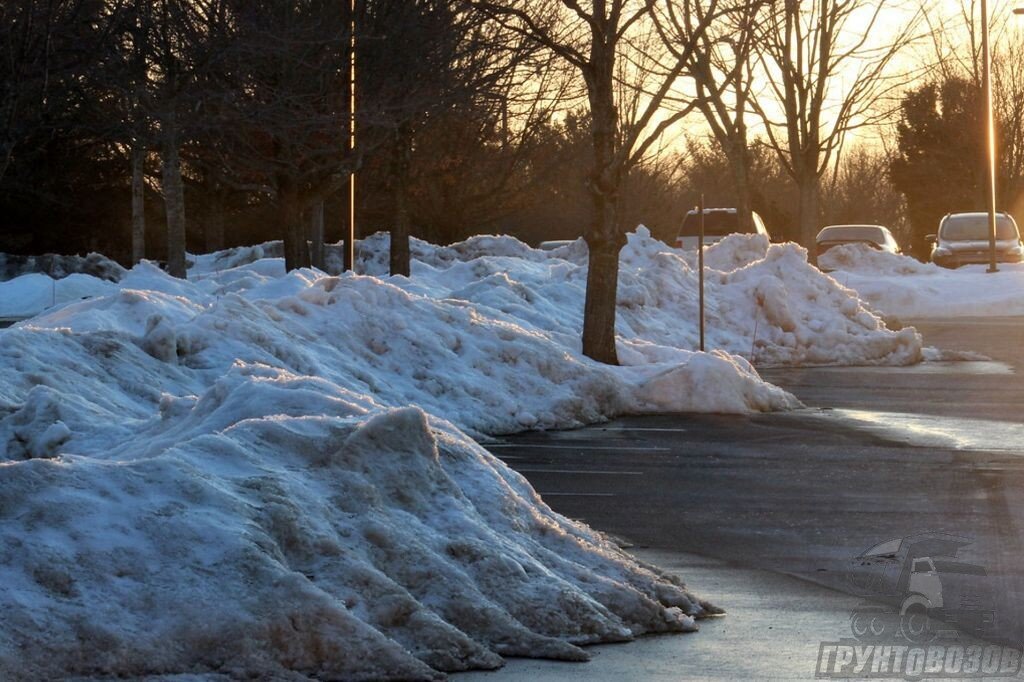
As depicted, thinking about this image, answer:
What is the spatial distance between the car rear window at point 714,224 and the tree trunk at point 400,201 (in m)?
10.3

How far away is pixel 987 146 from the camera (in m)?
37.5

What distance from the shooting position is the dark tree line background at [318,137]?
16016 mm

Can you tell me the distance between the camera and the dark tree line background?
631 inches

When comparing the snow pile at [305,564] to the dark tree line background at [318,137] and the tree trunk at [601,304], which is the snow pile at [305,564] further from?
the tree trunk at [601,304]

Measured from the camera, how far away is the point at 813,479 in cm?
A: 1105

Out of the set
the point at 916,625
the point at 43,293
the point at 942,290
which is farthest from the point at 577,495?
the point at 942,290

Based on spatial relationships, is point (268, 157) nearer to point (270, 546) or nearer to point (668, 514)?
point (668, 514)

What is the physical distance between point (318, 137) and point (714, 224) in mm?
15012

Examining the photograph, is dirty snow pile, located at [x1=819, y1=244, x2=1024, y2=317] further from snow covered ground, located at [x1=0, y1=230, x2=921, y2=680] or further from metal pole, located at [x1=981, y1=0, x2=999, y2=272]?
snow covered ground, located at [x1=0, y1=230, x2=921, y2=680]

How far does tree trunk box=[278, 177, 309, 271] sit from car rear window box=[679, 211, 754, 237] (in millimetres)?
11953

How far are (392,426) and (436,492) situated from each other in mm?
346

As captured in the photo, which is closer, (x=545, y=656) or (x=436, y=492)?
(x=545, y=656)

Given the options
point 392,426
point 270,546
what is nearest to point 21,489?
point 270,546

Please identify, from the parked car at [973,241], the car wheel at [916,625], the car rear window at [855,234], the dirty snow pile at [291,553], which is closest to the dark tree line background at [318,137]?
the dirty snow pile at [291,553]
